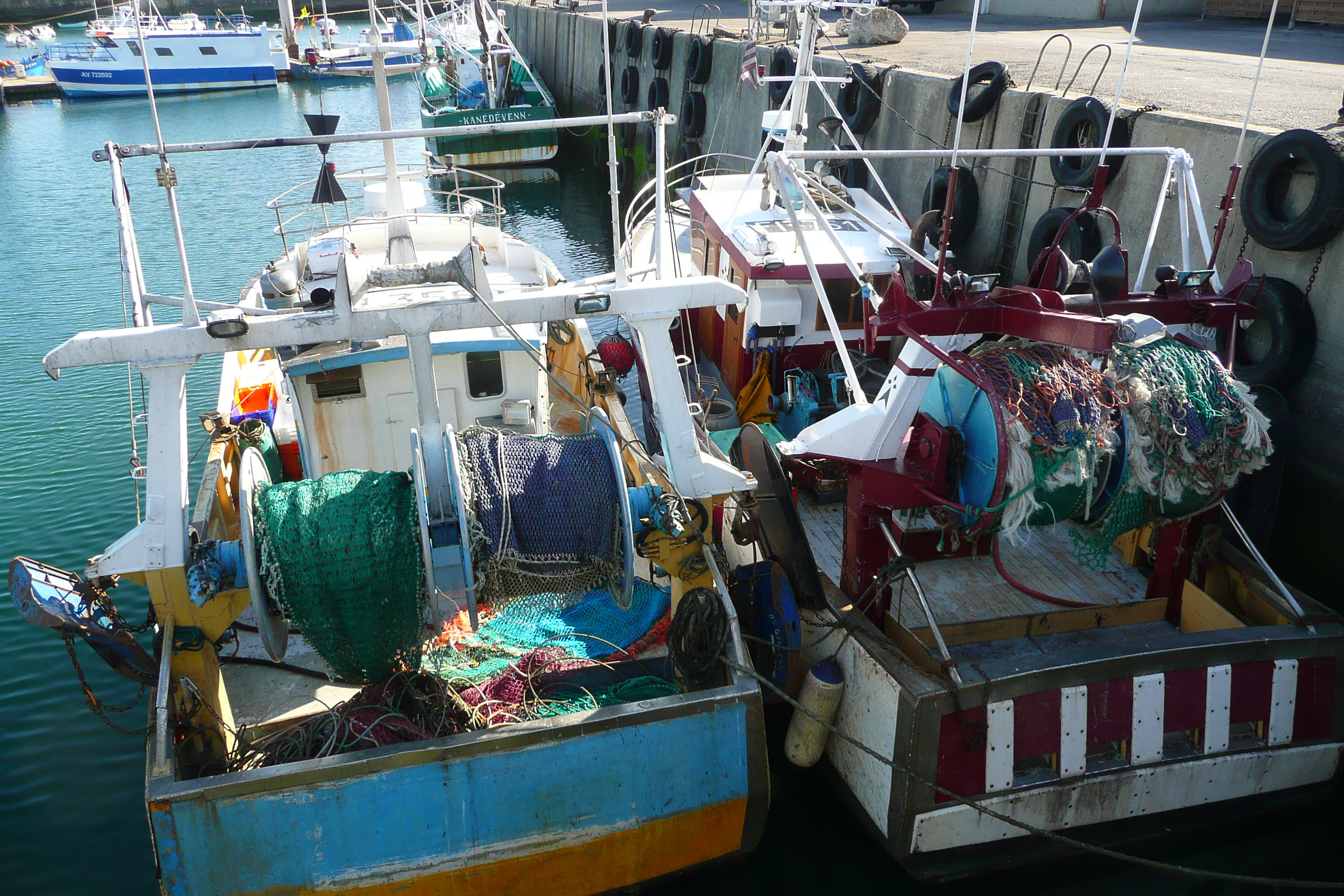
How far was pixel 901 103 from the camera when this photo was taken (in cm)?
1286

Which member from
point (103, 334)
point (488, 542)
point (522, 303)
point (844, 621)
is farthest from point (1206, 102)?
point (103, 334)

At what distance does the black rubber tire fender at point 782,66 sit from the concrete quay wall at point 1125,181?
59cm

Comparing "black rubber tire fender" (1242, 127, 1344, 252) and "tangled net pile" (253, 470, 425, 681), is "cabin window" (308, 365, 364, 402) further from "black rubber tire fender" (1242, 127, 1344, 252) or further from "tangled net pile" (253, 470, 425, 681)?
"black rubber tire fender" (1242, 127, 1344, 252)

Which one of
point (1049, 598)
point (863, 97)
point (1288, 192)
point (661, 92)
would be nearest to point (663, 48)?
point (661, 92)

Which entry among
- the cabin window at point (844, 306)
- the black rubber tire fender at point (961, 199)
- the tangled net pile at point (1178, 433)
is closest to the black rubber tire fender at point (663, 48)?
the black rubber tire fender at point (961, 199)

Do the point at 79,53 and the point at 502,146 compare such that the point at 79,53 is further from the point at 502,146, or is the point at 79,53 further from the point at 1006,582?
the point at 1006,582

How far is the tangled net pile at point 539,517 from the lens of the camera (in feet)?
14.4

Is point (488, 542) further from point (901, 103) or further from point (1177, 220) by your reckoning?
point (901, 103)

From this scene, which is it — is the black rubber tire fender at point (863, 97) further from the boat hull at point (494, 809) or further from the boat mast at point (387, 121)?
the boat hull at point (494, 809)

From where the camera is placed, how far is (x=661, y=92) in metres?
23.3

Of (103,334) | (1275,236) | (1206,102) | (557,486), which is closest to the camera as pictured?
(103,334)

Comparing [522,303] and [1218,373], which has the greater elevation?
[522,303]

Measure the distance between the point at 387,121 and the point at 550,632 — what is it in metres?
5.38

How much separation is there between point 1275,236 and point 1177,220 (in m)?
1.23
